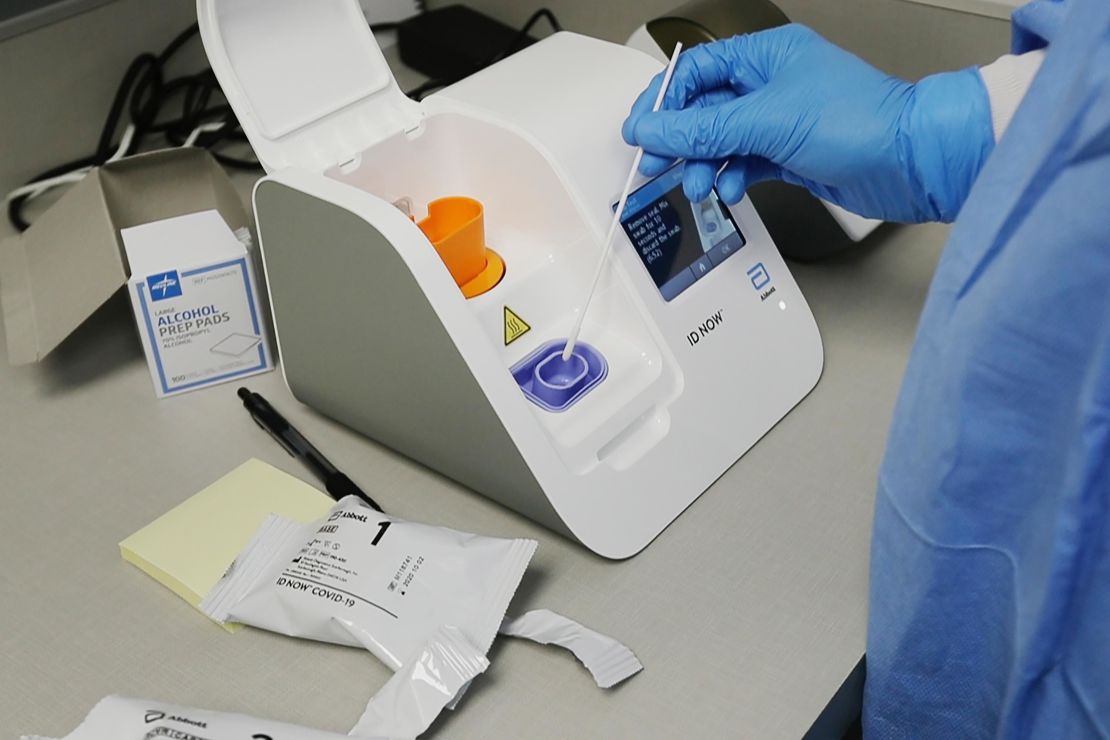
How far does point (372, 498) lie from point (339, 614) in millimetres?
136

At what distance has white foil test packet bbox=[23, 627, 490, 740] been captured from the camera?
0.57 metres

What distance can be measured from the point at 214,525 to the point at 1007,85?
1.94ft

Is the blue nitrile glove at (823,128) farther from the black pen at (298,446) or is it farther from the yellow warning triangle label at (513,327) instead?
the black pen at (298,446)

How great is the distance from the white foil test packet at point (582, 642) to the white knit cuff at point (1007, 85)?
0.40m

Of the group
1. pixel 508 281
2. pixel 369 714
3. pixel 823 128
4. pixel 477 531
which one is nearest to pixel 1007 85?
pixel 823 128

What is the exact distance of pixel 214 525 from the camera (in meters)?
0.73

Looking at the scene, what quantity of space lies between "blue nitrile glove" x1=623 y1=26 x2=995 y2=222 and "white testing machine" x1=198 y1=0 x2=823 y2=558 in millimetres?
31

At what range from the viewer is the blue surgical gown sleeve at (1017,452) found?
0.51 m

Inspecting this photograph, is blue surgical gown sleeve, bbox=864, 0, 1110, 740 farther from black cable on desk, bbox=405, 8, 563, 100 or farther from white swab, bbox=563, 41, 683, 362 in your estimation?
black cable on desk, bbox=405, 8, 563, 100

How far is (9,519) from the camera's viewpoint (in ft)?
2.47

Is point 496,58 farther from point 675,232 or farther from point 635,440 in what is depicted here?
point 635,440

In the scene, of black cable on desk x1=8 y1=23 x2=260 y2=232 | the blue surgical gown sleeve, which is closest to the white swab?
the blue surgical gown sleeve

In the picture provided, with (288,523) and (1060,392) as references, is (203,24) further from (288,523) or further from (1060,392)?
(1060,392)

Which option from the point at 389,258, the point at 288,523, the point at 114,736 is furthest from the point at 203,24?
the point at 114,736
